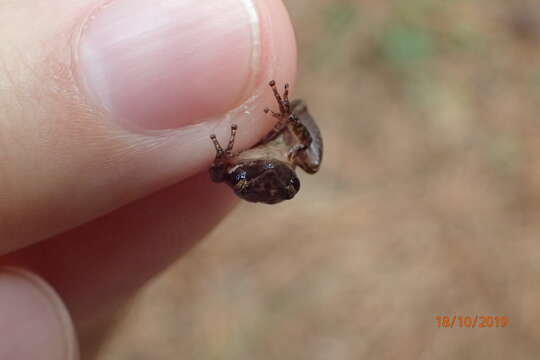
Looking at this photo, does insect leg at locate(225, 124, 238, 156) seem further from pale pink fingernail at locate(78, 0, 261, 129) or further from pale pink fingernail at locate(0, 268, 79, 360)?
pale pink fingernail at locate(0, 268, 79, 360)

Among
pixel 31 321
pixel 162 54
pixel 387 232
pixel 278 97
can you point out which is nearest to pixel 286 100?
pixel 278 97

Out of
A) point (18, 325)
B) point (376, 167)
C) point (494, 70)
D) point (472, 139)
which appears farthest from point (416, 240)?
point (18, 325)

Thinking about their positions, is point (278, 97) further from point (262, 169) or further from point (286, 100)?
point (262, 169)

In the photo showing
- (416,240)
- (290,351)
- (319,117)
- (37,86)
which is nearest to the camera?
(37,86)

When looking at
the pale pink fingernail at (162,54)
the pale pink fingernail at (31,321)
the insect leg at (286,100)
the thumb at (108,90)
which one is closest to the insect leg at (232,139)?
the thumb at (108,90)

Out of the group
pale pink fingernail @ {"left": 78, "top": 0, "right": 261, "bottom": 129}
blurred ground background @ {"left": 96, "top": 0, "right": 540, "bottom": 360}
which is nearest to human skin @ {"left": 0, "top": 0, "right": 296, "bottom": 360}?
pale pink fingernail @ {"left": 78, "top": 0, "right": 261, "bottom": 129}

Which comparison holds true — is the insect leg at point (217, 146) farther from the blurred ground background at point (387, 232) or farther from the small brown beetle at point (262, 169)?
the blurred ground background at point (387, 232)

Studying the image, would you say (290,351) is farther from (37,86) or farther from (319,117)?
(37,86)
